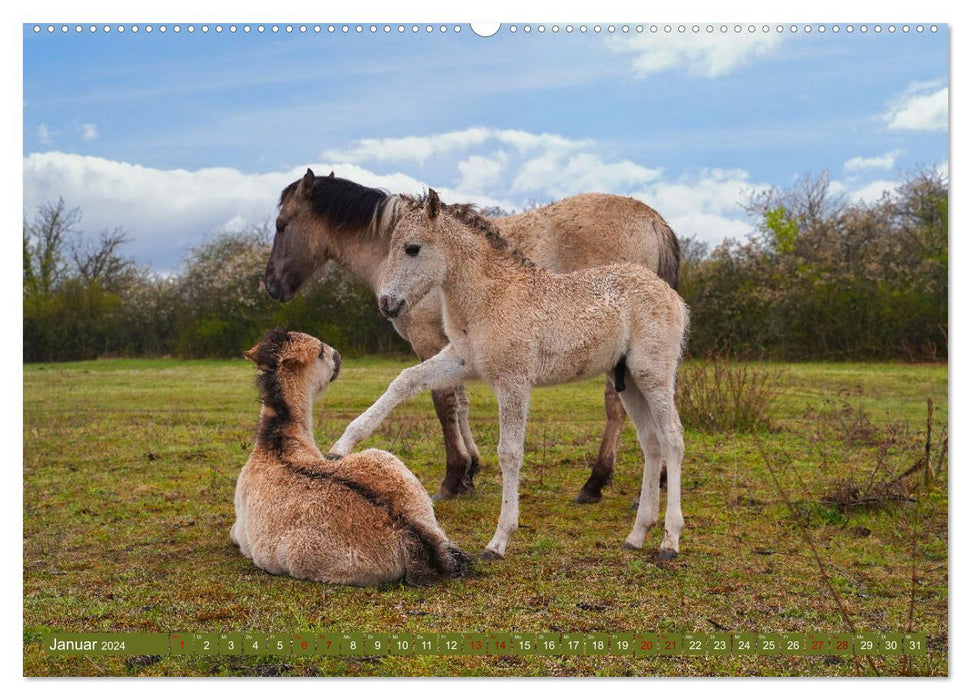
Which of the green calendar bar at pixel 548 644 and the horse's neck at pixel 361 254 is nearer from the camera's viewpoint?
the green calendar bar at pixel 548 644

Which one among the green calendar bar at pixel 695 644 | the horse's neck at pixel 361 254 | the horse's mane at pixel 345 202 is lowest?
the green calendar bar at pixel 695 644

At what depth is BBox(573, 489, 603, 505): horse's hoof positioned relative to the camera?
8.98 meters

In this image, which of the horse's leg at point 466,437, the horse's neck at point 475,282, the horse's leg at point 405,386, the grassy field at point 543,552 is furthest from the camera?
the horse's leg at point 466,437

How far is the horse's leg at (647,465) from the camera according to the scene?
7141 mm

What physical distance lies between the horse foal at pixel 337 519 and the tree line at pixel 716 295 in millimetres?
1739

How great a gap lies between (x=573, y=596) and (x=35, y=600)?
3167 millimetres

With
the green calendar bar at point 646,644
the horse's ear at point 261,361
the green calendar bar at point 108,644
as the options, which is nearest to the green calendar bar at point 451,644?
the green calendar bar at point 646,644

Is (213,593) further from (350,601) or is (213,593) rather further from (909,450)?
(909,450)

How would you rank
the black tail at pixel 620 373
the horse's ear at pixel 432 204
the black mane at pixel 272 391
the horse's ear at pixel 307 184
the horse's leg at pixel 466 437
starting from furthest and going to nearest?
1. the horse's leg at pixel 466 437
2. the horse's ear at pixel 307 184
3. the black tail at pixel 620 373
4. the black mane at pixel 272 391
5. the horse's ear at pixel 432 204

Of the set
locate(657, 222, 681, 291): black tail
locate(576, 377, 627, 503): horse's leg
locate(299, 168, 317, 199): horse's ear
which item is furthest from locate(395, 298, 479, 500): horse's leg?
locate(657, 222, 681, 291): black tail

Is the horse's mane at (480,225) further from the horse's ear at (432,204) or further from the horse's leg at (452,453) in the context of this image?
the horse's leg at (452,453)

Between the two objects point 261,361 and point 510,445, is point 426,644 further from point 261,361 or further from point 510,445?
point 261,361

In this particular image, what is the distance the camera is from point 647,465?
7.20 metres

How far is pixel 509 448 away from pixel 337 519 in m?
1.31
